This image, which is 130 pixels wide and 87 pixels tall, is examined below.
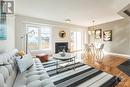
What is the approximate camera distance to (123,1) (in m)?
3.96

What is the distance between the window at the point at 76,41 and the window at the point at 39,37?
7.82 ft

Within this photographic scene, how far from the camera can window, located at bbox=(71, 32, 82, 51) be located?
893 cm

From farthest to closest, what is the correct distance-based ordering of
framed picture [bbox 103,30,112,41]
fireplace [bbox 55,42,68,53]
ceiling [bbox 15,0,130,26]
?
framed picture [bbox 103,30,112,41], fireplace [bbox 55,42,68,53], ceiling [bbox 15,0,130,26]

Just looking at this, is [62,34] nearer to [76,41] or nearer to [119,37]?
[76,41]

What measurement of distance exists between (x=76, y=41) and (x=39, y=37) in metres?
3.71

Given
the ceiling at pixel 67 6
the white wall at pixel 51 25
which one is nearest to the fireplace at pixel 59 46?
the white wall at pixel 51 25

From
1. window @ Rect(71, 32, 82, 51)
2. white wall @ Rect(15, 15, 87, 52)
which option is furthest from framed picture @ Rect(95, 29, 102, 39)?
window @ Rect(71, 32, 82, 51)

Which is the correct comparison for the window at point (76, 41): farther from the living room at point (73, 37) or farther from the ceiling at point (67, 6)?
the ceiling at point (67, 6)

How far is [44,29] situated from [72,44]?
9.61 ft

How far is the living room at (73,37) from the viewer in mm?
3324

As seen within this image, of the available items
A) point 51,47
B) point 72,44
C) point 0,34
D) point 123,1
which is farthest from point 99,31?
point 0,34

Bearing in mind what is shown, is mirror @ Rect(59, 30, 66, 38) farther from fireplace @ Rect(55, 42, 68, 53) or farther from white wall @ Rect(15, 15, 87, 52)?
fireplace @ Rect(55, 42, 68, 53)

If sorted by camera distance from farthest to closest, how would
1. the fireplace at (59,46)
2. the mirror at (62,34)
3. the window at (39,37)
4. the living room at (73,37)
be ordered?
the mirror at (62,34) → the fireplace at (59,46) → the window at (39,37) → the living room at (73,37)

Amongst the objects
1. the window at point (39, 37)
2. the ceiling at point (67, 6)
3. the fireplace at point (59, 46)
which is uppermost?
the ceiling at point (67, 6)
